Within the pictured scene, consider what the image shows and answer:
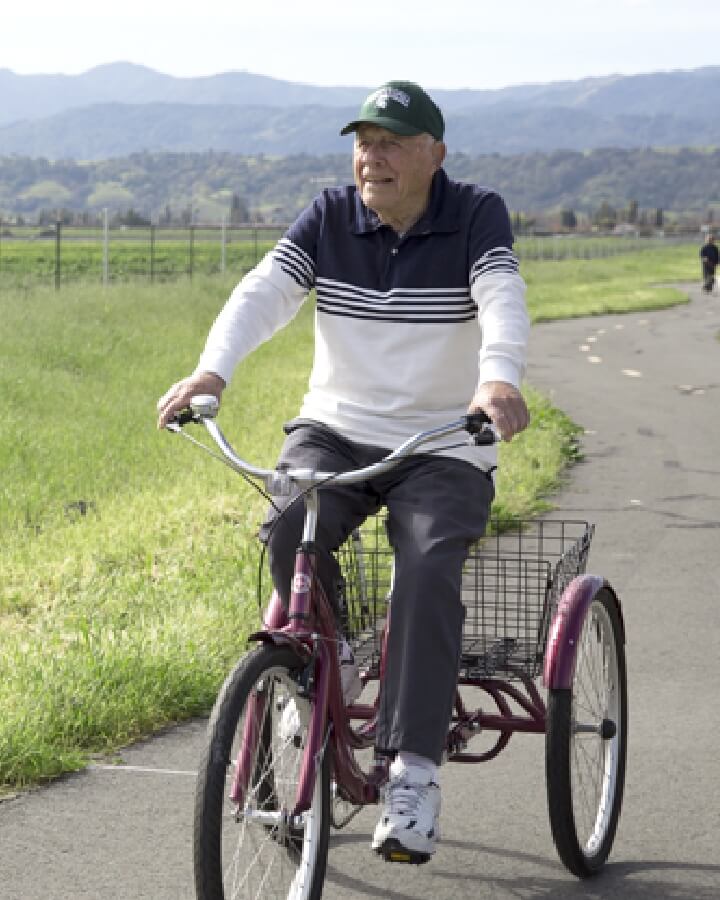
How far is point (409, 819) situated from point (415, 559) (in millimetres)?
561

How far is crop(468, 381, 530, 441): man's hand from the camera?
3.66 meters

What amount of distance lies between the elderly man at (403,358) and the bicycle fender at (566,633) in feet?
1.15

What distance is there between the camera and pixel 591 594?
433 cm

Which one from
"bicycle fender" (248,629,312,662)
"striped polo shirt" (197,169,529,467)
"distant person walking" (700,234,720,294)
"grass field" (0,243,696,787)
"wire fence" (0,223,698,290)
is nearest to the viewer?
"bicycle fender" (248,629,312,662)

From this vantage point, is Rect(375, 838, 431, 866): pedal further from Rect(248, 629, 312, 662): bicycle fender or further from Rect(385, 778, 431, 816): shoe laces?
Rect(248, 629, 312, 662): bicycle fender

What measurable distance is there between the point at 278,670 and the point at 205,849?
0.41 m

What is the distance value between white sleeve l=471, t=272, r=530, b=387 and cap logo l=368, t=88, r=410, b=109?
1.50 ft

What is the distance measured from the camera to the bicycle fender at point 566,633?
4.14 m

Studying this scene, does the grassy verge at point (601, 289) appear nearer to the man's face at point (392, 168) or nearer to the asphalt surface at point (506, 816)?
the asphalt surface at point (506, 816)

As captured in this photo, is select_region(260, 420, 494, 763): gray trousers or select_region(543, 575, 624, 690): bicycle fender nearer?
select_region(260, 420, 494, 763): gray trousers

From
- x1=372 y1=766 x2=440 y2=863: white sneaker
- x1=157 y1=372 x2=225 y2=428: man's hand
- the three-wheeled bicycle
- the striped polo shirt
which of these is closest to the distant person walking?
the three-wheeled bicycle

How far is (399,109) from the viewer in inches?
163

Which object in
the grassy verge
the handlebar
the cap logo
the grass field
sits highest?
the cap logo

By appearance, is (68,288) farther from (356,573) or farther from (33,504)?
(356,573)
